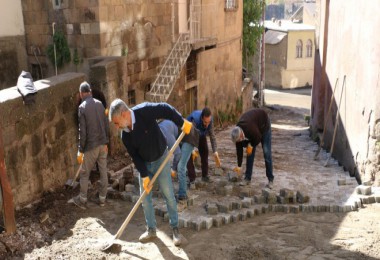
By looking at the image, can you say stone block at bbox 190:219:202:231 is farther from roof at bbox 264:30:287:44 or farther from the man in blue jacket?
roof at bbox 264:30:287:44

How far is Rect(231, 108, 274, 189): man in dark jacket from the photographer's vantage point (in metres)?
6.80

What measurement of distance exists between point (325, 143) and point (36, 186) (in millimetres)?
8187

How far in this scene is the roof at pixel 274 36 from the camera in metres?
36.4

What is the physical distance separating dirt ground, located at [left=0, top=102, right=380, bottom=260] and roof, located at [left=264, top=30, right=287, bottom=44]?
3174cm

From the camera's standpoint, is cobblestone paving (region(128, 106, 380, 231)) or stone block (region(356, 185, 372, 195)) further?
stone block (region(356, 185, 372, 195))

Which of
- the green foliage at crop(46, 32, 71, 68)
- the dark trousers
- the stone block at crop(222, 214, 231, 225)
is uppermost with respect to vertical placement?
the green foliage at crop(46, 32, 71, 68)

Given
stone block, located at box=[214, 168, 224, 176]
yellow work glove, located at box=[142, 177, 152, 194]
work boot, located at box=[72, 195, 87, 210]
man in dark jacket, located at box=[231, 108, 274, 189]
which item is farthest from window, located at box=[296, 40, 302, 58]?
yellow work glove, located at box=[142, 177, 152, 194]

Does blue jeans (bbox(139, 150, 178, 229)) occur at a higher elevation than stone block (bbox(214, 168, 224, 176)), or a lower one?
higher

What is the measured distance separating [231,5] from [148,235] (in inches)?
523

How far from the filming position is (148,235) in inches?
212

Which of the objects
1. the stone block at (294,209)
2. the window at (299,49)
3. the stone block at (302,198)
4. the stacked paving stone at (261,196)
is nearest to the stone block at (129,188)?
the stacked paving stone at (261,196)

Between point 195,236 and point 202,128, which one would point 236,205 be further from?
point 202,128

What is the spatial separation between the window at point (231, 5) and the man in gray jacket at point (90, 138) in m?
11.0

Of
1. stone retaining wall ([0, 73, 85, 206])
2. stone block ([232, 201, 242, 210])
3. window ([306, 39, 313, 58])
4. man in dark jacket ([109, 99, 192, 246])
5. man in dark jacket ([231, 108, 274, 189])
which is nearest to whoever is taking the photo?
man in dark jacket ([109, 99, 192, 246])
